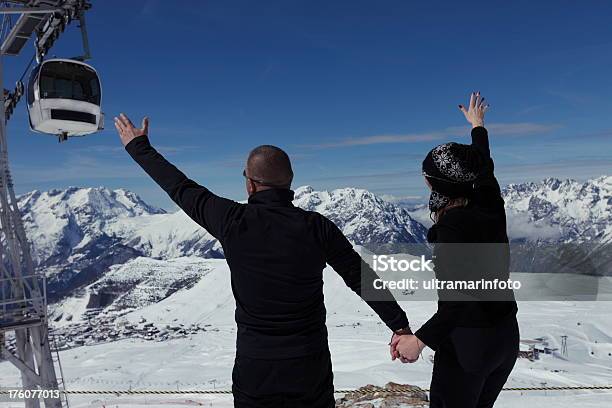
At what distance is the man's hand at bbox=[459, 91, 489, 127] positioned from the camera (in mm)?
3984

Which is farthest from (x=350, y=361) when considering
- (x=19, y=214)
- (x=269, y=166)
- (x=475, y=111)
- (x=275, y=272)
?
(x=269, y=166)

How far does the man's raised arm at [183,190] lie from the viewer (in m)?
2.76

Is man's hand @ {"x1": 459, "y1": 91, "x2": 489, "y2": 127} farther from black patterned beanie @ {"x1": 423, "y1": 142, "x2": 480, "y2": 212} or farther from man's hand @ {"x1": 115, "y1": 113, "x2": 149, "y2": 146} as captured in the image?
man's hand @ {"x1": 115, "y1": 113, "x2": 149, "y2": 146}

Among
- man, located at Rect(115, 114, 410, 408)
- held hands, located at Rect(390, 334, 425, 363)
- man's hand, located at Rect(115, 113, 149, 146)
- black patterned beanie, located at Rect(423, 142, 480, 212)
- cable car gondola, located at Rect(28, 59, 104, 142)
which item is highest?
cable car gondola, located at Rect(28, 59, 104, 142)

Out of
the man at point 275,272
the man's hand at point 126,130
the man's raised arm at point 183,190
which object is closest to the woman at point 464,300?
the man at point 275,272

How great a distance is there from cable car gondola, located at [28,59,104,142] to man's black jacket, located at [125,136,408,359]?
9.12 meters

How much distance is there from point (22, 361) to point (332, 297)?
244ft

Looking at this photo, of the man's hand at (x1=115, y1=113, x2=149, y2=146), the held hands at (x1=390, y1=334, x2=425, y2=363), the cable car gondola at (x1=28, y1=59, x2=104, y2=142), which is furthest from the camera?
the cable car gondola at (x1=28, y1=59, x2=104, y2=142)

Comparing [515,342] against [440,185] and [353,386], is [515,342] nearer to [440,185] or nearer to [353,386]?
[440,185]

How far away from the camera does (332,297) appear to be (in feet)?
272

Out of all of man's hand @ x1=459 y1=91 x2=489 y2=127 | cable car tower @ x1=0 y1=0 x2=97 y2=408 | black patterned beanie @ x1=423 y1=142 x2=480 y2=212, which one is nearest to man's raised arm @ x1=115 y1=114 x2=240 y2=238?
black patterned beanie @ x1=423 y1=142 x2=480 y2=212

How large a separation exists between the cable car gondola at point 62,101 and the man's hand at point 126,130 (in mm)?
8698

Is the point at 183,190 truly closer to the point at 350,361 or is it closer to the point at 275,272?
A: the point at 275,272

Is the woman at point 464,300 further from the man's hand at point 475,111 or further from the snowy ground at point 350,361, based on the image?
the snowy ground at point 350,361
